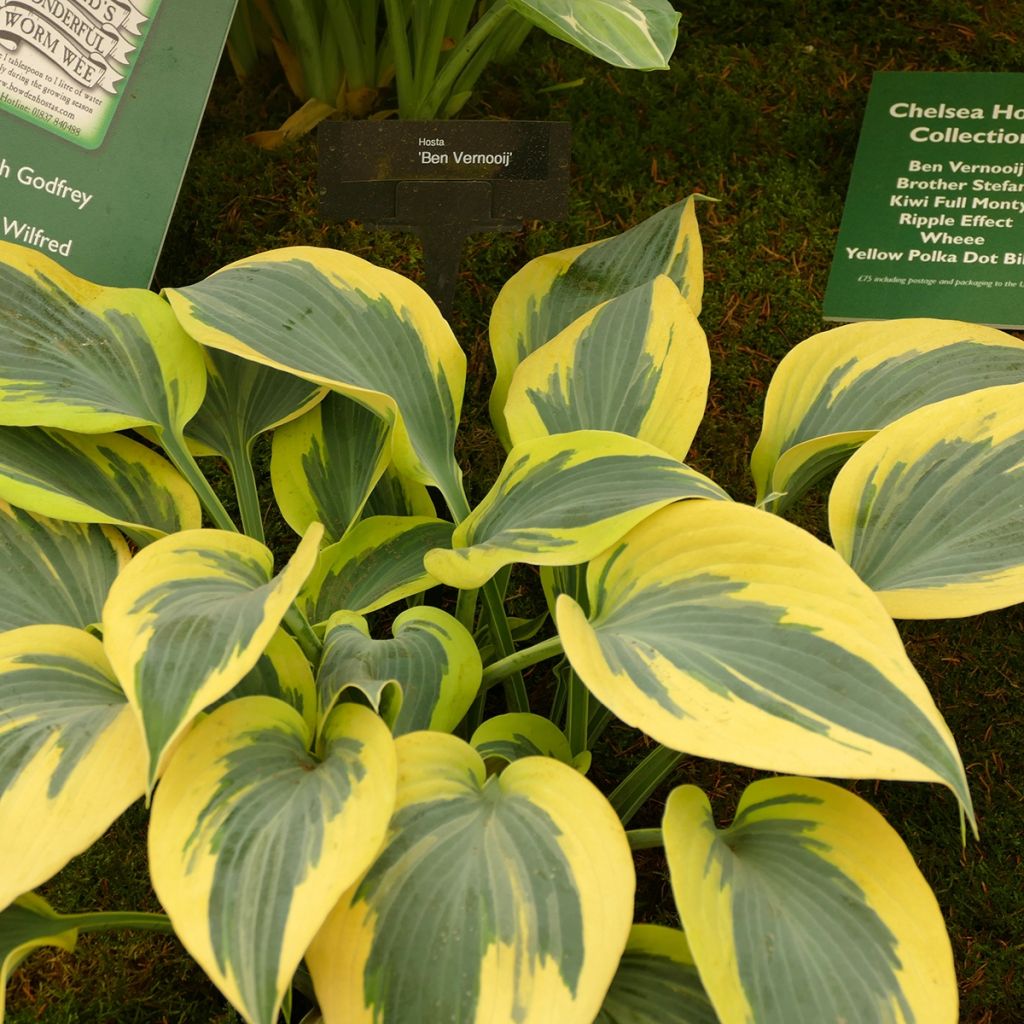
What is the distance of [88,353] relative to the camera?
862 mm

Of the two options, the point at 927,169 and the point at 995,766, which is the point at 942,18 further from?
the point at 995,766

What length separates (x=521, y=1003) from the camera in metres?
0.56

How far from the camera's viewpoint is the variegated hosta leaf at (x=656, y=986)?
2.18 ft

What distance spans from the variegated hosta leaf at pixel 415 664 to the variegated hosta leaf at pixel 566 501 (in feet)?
0.15

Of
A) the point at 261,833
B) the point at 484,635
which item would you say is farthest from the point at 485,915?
Answer: the point at 484,635

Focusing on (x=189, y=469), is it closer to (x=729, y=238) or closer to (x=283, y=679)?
(x=283, y=679)

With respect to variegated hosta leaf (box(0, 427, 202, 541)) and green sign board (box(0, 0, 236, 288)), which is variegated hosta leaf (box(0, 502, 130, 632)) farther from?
green sign board (box(0, 0, 236, 288))

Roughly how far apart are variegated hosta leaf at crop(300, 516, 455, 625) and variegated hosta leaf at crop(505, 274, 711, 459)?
0.37ft

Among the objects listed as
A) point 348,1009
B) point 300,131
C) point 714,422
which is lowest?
point 348,1009

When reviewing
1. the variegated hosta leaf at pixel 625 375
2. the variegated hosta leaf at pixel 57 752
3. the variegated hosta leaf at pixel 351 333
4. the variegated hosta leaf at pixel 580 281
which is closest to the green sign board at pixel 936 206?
the variegated hosta leaf at pixel 580 281

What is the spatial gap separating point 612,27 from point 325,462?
445 mm

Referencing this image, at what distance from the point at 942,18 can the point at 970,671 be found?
2.60 feet

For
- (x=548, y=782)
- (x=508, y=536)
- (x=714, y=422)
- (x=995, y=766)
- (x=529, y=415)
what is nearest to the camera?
(x=548, y=782)

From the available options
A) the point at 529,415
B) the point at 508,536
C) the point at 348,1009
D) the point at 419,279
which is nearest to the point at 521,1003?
the point at 348,1009
